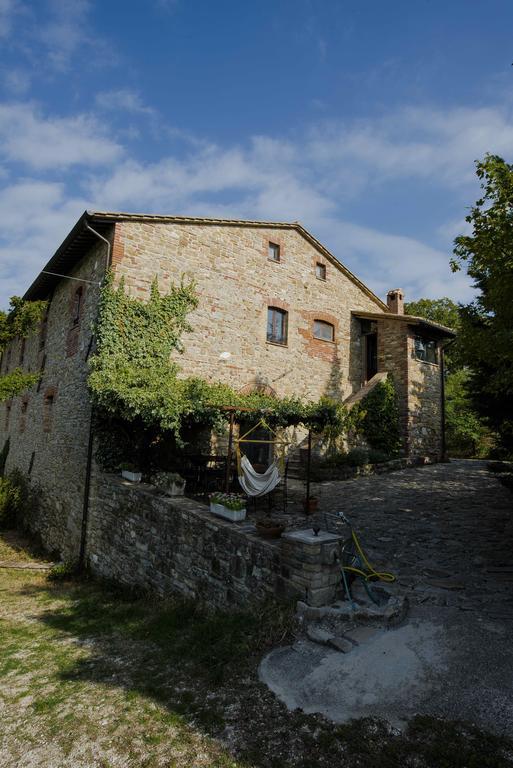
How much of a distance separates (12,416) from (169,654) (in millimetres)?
15911

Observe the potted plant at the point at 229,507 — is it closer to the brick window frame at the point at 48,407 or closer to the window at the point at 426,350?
the brick window frame at the point at 48,407

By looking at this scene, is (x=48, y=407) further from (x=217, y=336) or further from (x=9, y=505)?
(x=217, y=336)

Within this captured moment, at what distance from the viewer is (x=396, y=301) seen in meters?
17.6

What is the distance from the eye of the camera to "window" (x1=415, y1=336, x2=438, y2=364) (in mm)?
15766

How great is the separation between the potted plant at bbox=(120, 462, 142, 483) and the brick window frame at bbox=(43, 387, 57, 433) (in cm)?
486

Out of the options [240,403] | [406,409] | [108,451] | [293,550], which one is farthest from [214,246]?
[293,550]

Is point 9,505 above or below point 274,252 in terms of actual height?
below

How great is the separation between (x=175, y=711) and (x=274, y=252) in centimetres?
1239

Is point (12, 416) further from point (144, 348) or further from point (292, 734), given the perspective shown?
point (292, 734)

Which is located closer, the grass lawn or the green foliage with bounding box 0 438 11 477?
the grass lawn

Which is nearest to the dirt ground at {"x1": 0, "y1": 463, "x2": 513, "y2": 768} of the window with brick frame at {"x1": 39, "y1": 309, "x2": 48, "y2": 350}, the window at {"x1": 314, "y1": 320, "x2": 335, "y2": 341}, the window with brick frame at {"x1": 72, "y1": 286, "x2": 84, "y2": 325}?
the window with brick frame at {"x1": 72, "y1": 286, "x2": 84, "y2": 325}

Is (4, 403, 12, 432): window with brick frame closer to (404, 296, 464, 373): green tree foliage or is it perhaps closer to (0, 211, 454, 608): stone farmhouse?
(0, 211, 454, 608): stone farmhouse

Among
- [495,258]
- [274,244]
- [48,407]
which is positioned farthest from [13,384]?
[495,258]

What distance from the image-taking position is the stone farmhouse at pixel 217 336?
10.7m
